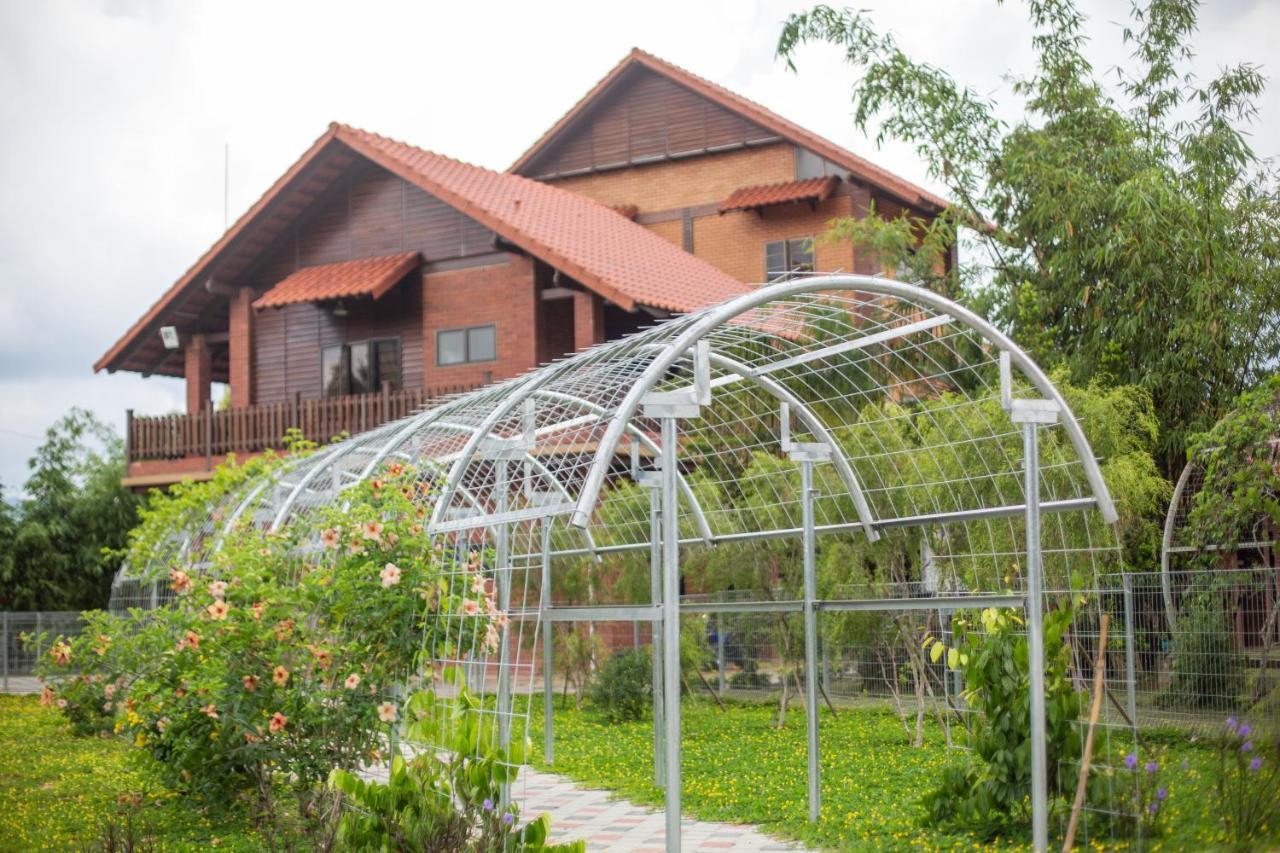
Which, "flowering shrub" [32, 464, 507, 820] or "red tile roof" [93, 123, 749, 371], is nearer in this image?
"flowering shrub" [32, 464, 507, 820]

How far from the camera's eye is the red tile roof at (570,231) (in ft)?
67.7

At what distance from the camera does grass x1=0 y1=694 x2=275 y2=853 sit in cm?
828

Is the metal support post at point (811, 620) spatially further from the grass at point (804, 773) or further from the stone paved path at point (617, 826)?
the stone paved path at point (617, 826)

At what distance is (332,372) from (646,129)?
825 cm

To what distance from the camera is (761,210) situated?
25.5 metres

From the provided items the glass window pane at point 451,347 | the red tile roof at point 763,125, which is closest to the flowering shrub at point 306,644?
the glass window pane at point 451,347

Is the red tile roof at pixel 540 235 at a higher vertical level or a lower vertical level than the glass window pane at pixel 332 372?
higher

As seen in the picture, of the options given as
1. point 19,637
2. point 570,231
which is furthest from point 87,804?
point 570,231

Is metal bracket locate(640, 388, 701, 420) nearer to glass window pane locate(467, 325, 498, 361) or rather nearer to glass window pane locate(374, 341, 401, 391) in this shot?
glass window pane locate(467, 325, 498, 361)

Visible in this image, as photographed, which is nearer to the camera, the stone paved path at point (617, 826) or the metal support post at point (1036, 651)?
the metal support post at point (1036, 651)

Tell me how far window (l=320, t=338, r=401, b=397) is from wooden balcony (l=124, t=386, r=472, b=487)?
0.75m

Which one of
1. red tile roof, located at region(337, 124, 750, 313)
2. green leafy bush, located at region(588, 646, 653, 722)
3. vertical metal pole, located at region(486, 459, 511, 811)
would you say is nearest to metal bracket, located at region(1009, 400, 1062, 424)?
vertical metal pole, located at region(486, 459, 511, 811)

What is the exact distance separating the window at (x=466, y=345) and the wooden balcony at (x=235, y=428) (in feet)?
3.00

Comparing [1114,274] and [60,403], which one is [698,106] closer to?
[1114,274]
